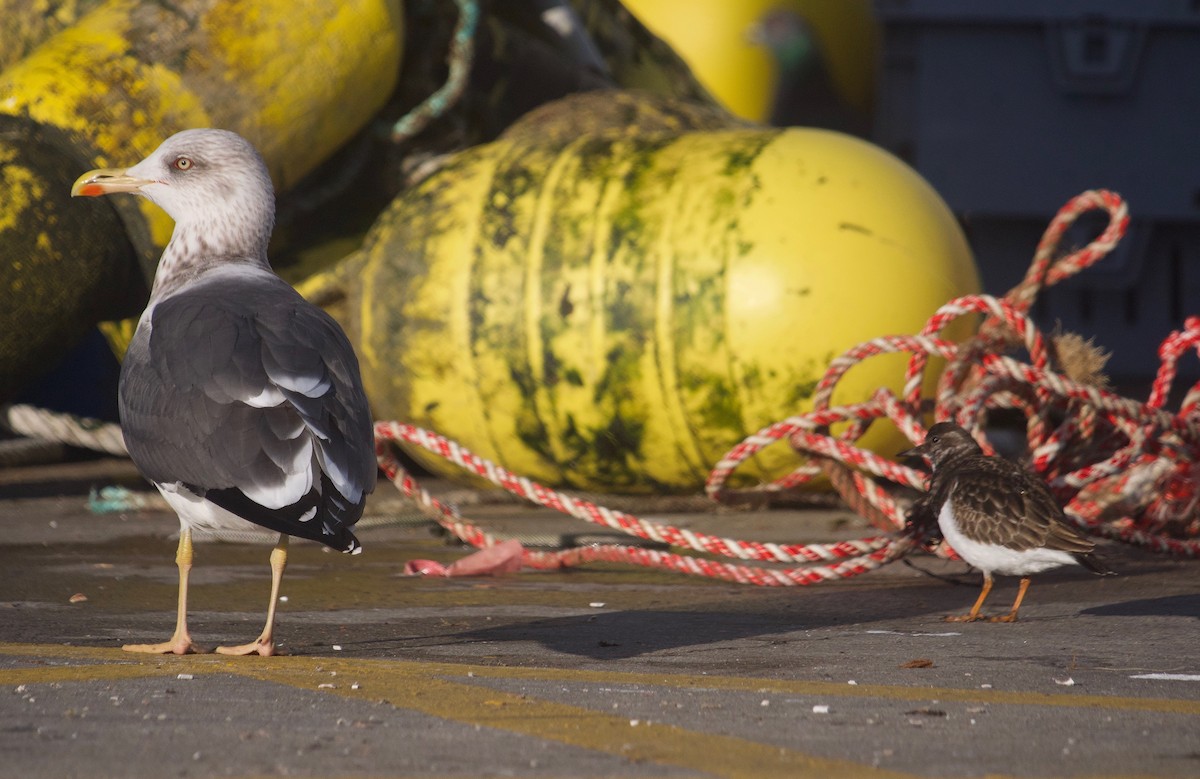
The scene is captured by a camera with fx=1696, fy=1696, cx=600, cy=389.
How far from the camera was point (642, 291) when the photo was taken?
259 inches

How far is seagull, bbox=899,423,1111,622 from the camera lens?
440cm

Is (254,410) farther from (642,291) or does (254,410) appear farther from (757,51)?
(757,51)

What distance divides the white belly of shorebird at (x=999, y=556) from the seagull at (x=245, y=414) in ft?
5.41

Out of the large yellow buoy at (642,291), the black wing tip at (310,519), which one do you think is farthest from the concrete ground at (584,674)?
the large yellow buoy at (642,291)

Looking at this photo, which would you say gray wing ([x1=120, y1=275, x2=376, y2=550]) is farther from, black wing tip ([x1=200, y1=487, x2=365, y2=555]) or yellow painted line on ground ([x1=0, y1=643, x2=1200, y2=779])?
yellow painted line on ground ([x1=0, y1=643, x2=1200, y2=779])

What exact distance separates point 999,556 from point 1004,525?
0.09m

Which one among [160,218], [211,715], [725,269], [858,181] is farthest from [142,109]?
[211,715]

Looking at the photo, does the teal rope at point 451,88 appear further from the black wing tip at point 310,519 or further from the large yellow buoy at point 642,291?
the black wing tip at point 310,519

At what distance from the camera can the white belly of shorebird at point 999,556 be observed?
442cm

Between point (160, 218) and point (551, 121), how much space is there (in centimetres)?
184

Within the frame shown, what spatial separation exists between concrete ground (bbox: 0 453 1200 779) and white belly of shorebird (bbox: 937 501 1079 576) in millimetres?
155

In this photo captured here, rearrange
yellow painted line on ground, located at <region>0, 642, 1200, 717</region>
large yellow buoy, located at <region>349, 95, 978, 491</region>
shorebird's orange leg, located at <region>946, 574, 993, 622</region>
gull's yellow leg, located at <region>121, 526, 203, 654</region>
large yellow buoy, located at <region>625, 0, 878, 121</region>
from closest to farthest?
yellow painted line on ground, located at <region>0, 642, 1200, 717</region>
gull's yellow leg, located at <region>121, 526, 203, 654</region>
shorebird's orange leg, located at <region>946, 574, 993, 622</region>
large yellow buoy, located at <region>349, 95, 978, 491</region>
large yellow buoy, located at <region>625, 0, 878, 121</region>

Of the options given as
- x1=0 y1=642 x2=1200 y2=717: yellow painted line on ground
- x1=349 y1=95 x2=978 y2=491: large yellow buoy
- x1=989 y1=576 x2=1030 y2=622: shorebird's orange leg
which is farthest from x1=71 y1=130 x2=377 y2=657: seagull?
x1=349 y1=95 x2=978 y2=491: large yellow buoy

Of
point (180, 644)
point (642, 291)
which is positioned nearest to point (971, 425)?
point (642, 291)
